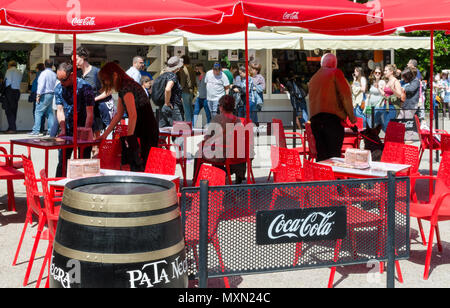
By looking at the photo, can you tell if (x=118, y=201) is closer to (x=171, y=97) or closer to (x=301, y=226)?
(x=301, y=226)

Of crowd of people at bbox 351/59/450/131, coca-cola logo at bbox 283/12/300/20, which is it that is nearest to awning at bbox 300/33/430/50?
crowd of people at bbox 351/59/450/131

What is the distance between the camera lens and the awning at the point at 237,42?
1483 cm

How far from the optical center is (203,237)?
351 centimetres

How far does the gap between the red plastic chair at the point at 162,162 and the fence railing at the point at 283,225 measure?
2037 millimetres

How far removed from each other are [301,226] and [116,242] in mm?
1084

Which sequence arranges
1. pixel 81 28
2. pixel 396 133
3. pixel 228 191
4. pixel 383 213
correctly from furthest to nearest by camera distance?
pixel 396 133, pixel 81 28, pixel 383 213, pixel 228 191

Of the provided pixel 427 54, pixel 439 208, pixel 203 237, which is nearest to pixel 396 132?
pixel 439 208

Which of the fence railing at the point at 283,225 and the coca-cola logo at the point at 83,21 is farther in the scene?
the coca-cola logo at the point at 83,21

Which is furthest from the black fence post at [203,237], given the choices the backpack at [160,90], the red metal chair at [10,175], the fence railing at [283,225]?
the backpack at [160,90]

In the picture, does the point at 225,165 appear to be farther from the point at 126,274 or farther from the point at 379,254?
the point at 126,274

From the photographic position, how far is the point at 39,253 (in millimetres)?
5723

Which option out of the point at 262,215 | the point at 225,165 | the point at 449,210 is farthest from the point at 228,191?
the point at 225,165

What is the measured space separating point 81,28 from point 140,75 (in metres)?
7.49

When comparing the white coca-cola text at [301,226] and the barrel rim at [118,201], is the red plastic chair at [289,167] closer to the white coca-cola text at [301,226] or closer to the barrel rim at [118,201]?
the white coca-cola text at [301,226]
